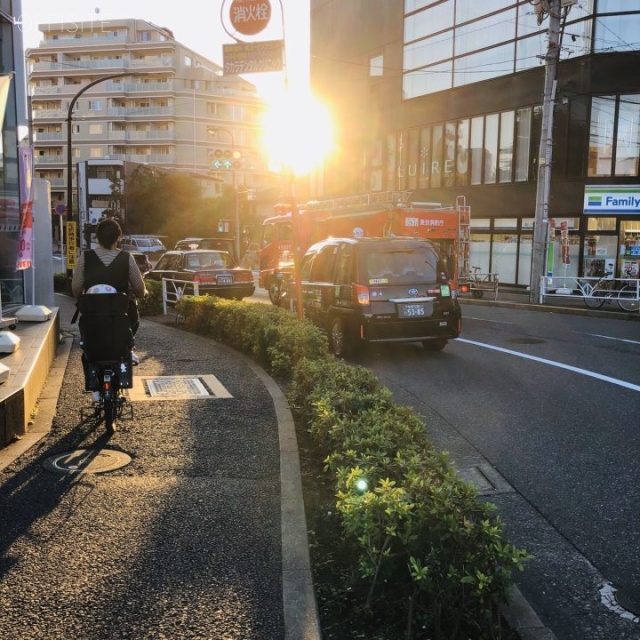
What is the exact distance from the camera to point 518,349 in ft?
35.8

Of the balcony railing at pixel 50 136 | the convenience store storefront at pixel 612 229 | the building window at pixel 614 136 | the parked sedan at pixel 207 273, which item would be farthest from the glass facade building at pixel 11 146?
the balcony railing at pixel 50 136

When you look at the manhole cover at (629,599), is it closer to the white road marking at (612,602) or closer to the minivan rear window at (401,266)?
the white road marking at (612,602)

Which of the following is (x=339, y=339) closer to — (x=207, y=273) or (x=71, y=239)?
(x=207, y=273)

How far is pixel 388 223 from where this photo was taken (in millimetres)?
18484

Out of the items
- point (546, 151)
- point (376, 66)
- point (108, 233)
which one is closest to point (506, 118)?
point (546, 151)

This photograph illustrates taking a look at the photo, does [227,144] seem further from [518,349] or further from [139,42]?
[518,349]

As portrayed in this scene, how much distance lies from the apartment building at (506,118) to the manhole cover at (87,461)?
18.6 meters

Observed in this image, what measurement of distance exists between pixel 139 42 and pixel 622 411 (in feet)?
253

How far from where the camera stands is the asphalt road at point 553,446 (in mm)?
3356

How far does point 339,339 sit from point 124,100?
2834 inches

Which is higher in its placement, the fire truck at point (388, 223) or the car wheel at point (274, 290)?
the fire truck at point (388, 223)

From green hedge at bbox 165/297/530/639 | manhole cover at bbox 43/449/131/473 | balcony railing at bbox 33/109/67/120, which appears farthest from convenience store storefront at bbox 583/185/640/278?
balcony railing at bbox 33/109/67/120

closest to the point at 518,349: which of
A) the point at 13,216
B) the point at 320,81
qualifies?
the point at 13,216

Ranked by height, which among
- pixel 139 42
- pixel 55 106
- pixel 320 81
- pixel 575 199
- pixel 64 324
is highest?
pixel 139 42
